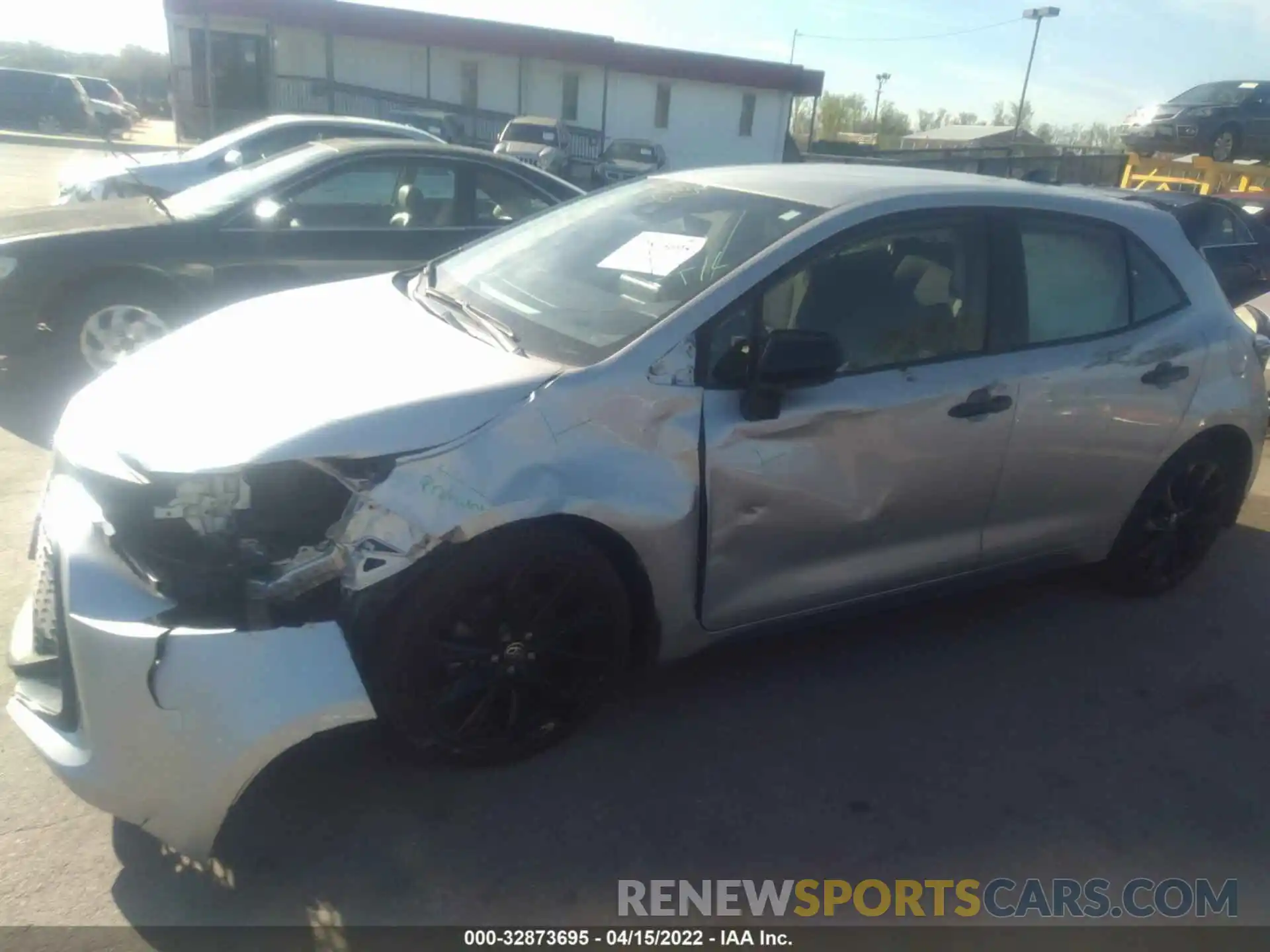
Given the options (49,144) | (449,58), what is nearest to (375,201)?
(49,144)

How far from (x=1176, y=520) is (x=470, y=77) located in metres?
34.5

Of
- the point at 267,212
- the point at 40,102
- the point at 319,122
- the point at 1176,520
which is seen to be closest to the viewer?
the point at 1176,520

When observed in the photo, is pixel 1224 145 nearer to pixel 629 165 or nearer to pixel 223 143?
pixel 223 143

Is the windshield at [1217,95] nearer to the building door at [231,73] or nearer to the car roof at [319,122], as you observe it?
the car roof at [319,122]

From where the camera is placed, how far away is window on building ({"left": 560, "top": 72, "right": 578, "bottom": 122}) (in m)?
36.0

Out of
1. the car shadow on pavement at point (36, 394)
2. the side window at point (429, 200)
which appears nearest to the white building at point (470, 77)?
the side window at point (429, 200)

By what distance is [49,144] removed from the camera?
2656 cm

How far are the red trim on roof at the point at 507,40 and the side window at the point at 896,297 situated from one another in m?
32.1

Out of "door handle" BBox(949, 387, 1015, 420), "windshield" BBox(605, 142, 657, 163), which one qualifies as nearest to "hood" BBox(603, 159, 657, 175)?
"windshield" BBox(605, 142, 657, 163)

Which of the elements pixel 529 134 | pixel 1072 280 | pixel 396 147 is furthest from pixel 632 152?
pixel 1072 280

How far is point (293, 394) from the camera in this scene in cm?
270

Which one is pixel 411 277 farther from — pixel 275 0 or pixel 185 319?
pixel 275 0

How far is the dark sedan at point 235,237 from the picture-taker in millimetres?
5723

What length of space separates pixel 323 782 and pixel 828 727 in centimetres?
157
